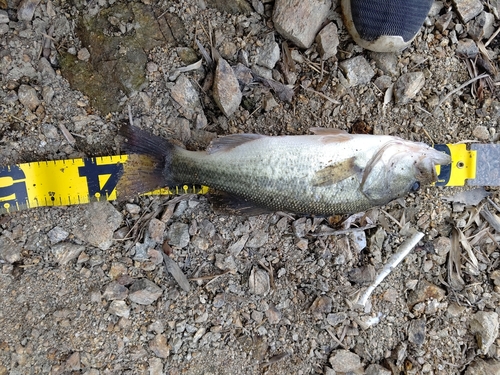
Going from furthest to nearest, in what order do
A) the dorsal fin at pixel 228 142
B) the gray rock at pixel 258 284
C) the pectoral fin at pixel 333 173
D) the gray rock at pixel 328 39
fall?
the gray rock at pixel 258 284 < the gray rock at pixel 328 39 < the dorsal fin at pixel 228 142 < the pectoral fin at pixel 333 173

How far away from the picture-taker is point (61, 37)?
2.94 m

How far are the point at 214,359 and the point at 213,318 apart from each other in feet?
1.00

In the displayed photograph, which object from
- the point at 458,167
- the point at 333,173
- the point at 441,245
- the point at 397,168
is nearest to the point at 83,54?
the point at 333,173

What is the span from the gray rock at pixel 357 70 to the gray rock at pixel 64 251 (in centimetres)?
240

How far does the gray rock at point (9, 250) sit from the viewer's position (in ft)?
9.67

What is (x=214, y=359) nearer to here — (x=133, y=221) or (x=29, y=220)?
(x=133, y=221)

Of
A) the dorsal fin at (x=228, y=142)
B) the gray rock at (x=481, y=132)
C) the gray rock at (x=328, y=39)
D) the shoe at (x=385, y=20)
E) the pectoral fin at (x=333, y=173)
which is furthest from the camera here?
the gray rock at (x=481, y=132)

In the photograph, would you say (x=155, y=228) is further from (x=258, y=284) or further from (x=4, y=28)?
(x=4, y=28)

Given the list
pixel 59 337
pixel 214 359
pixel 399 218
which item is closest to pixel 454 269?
pixel 399 218

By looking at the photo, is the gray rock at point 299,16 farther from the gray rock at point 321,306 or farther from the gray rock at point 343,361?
the gray rock at point 343,361

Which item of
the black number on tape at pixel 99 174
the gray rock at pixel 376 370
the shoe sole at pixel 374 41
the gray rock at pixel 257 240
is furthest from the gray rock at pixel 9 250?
the shoe sole at pixel 374 41

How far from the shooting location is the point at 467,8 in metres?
3.17

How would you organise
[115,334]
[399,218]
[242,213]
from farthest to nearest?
[399,218], [115,334], [242,213]

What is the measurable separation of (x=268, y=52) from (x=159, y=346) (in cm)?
234
